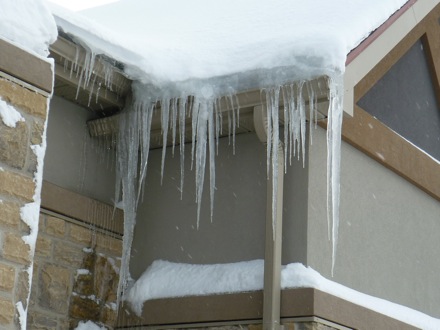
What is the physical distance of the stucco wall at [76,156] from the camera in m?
6.37

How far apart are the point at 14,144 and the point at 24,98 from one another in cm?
26

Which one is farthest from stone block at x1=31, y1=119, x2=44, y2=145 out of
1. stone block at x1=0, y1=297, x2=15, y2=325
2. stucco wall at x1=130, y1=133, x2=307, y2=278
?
stucco wall at x1=130, y1=133, x2=307, y2=278

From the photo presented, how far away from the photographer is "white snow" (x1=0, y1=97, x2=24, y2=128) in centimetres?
441

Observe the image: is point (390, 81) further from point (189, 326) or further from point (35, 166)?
point (35, 166)

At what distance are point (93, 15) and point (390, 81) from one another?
3073 millimetres

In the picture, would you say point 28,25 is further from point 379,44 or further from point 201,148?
point 379,44

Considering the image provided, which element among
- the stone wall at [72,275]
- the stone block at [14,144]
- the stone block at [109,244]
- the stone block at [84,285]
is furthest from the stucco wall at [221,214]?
the stone block at [14,144]

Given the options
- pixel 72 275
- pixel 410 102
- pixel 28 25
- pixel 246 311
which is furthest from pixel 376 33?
pixel 28 25

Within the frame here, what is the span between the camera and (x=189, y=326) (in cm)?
626

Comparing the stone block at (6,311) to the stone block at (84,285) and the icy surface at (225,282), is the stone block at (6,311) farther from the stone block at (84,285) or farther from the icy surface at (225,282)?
the icy surface at (225,282)

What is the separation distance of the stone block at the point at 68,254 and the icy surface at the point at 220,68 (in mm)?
442

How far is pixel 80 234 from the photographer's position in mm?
6410

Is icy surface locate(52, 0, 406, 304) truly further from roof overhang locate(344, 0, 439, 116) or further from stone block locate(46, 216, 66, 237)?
stone block locate(46, 216, 66, 237)

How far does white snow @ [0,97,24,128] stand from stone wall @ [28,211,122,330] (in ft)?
5.61
